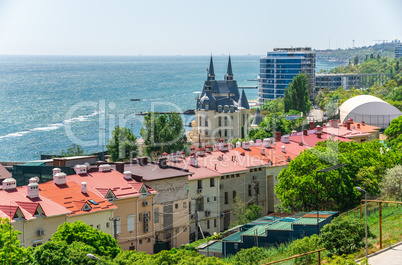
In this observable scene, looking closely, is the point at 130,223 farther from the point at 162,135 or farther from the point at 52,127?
the point at 52,127

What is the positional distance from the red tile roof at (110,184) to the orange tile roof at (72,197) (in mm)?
865

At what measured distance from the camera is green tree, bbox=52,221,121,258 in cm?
2875

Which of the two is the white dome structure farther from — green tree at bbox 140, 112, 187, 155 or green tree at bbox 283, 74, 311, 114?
green tree at bbox 283, 74, 311, 114

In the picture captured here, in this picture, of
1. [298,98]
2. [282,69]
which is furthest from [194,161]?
[282,69]

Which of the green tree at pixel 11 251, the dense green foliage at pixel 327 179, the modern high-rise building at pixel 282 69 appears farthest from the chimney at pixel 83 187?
the modern high-rise building at pixel 282 69

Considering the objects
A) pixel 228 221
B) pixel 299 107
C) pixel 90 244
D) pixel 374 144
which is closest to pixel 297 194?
pixel 228 221

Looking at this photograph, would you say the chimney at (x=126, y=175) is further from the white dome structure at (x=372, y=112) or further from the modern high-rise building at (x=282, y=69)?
the modern high-rise building at (x=282, y=69)

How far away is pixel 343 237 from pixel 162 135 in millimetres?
50832

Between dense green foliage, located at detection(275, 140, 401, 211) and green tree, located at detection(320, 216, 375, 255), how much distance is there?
46.3 feet

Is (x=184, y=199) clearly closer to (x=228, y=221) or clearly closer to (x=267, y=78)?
(x=228, y=221)

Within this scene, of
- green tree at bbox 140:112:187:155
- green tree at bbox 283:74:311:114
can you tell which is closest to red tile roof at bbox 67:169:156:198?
green tree at bbox 140:112:187:155

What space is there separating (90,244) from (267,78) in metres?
148

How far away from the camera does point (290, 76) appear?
16838 cm

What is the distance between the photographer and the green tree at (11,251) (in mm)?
24177
